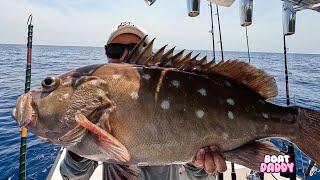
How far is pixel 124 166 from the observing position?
108 inches

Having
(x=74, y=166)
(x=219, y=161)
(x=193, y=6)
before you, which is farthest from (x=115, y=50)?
(x=193, y=6)

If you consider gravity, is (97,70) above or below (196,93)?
above

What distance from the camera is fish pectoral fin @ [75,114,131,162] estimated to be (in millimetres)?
2266

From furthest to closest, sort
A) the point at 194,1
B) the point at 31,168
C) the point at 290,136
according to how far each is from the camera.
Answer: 1. the point at 31,168
2. the point at 194,1
3. the point at 290,136

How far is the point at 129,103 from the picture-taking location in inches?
96.3

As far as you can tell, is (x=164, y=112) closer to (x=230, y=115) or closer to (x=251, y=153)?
(x=230, y=115)

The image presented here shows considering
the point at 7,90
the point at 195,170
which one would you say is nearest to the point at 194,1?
the point at 195,170

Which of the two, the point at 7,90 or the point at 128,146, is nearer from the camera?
the point at 128,146

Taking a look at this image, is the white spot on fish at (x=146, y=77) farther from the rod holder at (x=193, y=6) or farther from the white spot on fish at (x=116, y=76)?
the rod holder at (x=193, y=6)

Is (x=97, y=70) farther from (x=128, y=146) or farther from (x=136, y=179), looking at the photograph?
(x=136, y=179)

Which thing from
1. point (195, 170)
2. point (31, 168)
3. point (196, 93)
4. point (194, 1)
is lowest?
point (31, 168)

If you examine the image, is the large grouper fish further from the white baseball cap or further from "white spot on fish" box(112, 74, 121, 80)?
the white baseball cap

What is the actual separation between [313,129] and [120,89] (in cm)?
147

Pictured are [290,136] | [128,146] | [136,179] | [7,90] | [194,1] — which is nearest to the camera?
[128,146]
